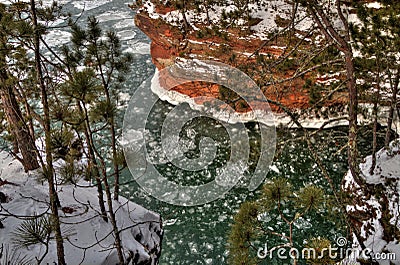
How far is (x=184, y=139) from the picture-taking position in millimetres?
9125

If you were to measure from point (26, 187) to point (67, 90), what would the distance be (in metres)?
2.09

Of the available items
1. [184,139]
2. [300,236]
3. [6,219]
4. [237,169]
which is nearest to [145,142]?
[184,139]

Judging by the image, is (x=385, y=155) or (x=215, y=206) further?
(x=215, y=206)

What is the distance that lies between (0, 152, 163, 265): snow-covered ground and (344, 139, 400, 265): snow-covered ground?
2.37 meters

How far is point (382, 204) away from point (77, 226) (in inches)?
132

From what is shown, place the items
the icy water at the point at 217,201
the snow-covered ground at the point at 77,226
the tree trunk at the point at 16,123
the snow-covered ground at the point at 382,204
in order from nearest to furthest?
the snow-covered ground at the point at 77,226 < the snow-covered ground at the point at 382,204 < the tree trunk at the point at 16,123 < the icy water at the point at 217,201

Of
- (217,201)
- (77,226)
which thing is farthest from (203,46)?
(77,226)

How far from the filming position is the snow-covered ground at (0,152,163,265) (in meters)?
3.37

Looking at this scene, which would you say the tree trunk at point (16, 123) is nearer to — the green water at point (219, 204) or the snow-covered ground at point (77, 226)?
the snow-covered ground at point (77, 226)

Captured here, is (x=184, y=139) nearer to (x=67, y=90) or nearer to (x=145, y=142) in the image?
(x=145, y=142)

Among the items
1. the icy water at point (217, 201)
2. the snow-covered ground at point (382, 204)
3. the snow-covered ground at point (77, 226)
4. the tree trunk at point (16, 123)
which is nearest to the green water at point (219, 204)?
the icy water at point (217, 201)

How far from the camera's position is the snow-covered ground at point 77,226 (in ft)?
11.1

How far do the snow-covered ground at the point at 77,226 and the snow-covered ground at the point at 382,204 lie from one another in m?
2.37

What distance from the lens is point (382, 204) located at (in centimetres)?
436
